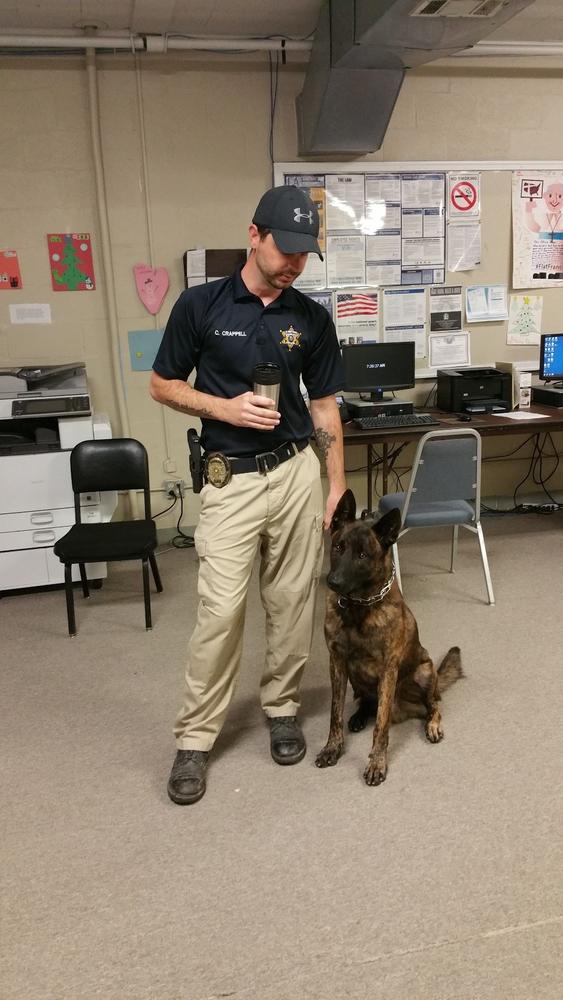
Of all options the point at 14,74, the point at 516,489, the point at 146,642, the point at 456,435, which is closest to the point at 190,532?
the point at 146,642

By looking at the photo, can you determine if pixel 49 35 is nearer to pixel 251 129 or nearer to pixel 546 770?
pixel 251 129

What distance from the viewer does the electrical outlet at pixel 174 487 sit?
4.26m

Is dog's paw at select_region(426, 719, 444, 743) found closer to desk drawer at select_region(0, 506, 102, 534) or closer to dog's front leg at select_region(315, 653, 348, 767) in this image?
dog's front leg at select_region(315, 653, 348, 767)

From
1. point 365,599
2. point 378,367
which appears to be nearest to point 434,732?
point 365,599

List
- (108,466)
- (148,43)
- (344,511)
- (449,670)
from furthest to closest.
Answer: (148,43)
(108,466)
(449,670)
(344,511)

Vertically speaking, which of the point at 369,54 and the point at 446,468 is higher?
the point at 369,54

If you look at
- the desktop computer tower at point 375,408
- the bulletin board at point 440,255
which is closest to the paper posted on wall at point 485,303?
the bulletin board at point 440,255

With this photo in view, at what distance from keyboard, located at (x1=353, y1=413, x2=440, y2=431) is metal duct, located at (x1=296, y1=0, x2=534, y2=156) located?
1487mm

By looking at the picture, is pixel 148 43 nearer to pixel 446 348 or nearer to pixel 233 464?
pixel 446 348

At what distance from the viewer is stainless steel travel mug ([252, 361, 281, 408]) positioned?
181 cm

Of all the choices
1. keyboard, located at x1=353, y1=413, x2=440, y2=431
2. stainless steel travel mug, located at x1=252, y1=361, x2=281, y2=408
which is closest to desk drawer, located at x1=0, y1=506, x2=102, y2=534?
keyboard, located at x1=353, y1=413, x2=440, y2=431

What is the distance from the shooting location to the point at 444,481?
317 centimetres

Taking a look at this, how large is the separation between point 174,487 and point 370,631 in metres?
2.37

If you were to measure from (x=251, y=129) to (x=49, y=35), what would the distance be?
109 centimetres
